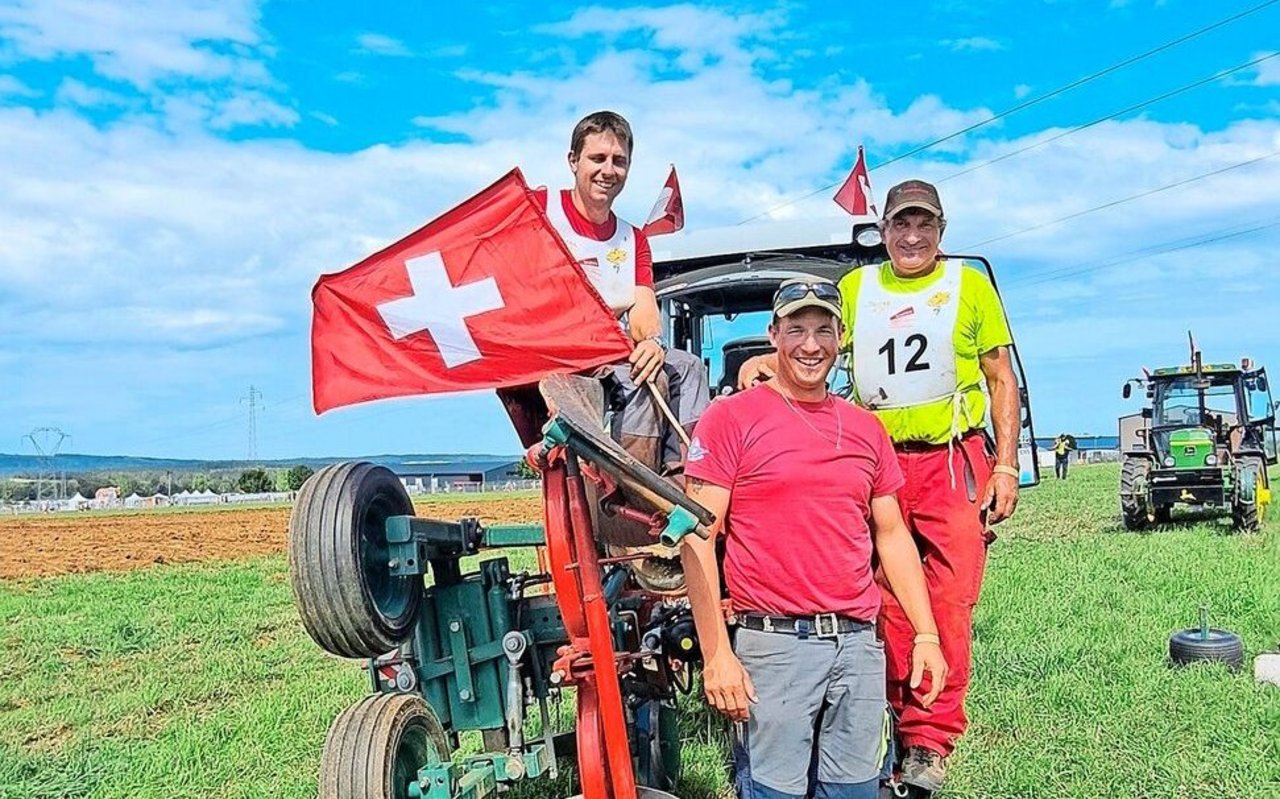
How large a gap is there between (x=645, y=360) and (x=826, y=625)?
43.6 inches

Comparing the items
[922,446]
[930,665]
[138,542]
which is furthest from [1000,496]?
[138,542]

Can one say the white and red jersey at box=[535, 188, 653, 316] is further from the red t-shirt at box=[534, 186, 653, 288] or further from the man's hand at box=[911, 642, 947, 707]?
the man's hand at box=[911, 642, 947, 707]

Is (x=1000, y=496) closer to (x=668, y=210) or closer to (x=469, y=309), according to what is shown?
(x=469, y=309)

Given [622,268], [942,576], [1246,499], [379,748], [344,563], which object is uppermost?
[622,268]

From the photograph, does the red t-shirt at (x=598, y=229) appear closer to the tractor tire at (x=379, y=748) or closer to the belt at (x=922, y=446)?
the belt at (x=922, y=446)

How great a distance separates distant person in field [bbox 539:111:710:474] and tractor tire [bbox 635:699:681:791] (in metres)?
1.20

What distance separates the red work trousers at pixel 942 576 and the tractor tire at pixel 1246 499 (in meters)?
13.5

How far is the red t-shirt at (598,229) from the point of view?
405 cm

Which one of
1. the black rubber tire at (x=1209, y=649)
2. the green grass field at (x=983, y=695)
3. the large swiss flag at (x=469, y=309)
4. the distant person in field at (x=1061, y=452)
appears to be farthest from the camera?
the distant person in field at (x=1061, y=452)

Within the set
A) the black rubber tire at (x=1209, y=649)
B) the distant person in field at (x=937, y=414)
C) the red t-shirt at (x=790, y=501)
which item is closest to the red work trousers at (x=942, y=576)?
the distant person in field at (x=937, y=414)

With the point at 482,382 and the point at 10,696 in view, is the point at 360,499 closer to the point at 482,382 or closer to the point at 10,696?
the point at 482,382

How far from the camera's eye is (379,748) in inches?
146

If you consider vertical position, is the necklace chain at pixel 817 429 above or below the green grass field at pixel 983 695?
above

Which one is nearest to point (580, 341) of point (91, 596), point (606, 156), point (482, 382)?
point (482, 382)
